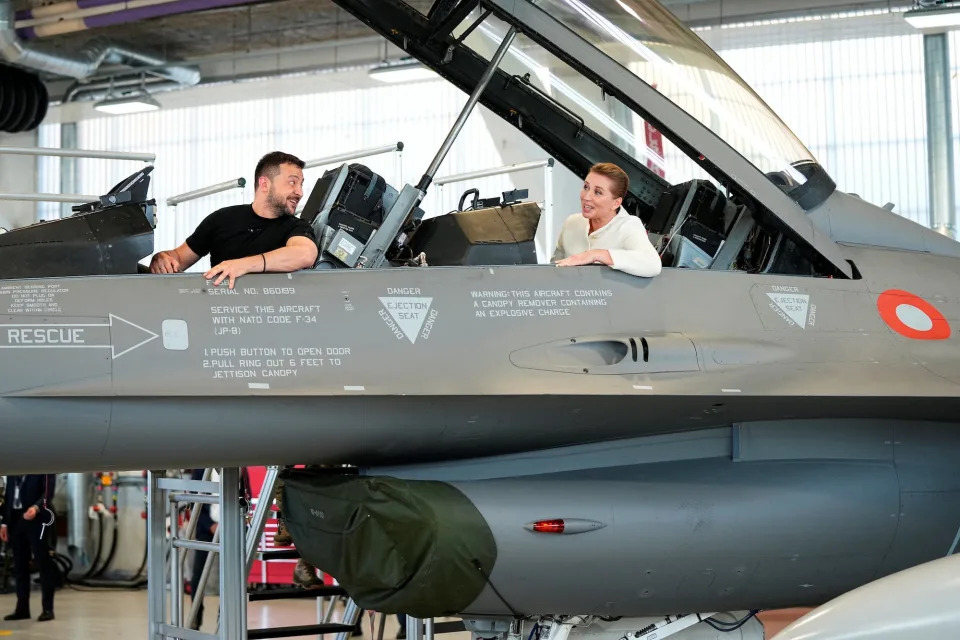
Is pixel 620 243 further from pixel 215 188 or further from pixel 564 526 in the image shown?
pixel 215 188

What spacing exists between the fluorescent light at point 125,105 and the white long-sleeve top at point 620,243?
11.6 m

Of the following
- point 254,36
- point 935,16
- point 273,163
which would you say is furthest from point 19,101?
point 273,163

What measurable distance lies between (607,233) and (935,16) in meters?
7.96

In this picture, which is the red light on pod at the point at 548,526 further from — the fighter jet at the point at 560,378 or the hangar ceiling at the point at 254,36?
the hangar ceiling at the point at 254,36

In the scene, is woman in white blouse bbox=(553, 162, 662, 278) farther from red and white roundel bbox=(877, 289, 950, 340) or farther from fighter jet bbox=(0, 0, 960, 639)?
red and white roundel bbox=(877, 289, 950, 340)

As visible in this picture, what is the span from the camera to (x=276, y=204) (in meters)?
5.12

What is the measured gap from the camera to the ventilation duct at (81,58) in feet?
48.1

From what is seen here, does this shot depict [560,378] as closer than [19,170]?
Yes

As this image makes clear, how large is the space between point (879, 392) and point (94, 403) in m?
3.28

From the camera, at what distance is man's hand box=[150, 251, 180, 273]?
16.3 ft

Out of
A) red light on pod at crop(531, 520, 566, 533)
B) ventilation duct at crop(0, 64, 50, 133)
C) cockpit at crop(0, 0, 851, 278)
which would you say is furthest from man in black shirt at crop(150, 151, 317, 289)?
ventilation duct at crop(0, 64, 50, 133)

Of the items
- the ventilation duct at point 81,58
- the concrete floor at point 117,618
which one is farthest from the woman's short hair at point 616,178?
the ventilation duct at point 81,58

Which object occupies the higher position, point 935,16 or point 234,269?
point 935,16

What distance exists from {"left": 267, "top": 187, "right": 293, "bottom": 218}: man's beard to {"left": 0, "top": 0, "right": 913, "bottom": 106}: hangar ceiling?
35.3ft
